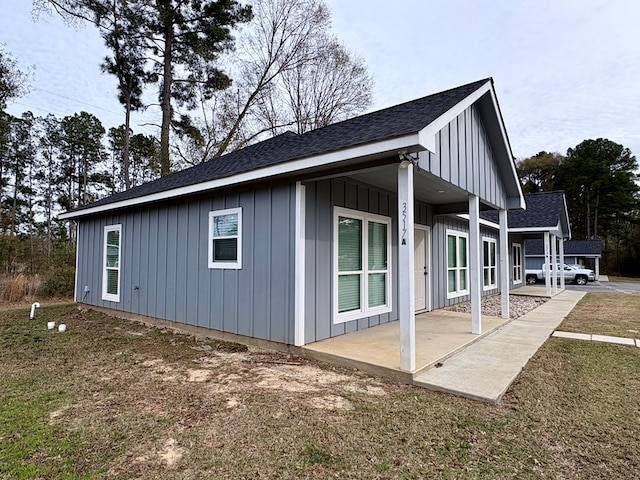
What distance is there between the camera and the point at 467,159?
5555 millimetres

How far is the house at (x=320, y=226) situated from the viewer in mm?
4031

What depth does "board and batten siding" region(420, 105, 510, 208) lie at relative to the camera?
15.4ft

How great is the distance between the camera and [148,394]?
3348 mm

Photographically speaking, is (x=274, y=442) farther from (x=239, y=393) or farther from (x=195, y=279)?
(x=195, y=279)

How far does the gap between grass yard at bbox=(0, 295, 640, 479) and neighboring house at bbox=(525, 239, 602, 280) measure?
21318 mm

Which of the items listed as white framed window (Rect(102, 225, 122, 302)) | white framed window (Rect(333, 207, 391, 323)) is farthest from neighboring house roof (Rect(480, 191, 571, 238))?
white framed window (Rect(102, 225, 122, 302))

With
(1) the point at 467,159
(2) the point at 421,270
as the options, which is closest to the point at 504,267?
(2) the point at 421,270

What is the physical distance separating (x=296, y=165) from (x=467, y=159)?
9.62 feet

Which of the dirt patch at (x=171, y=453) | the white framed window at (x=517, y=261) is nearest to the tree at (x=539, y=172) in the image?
the white framed window at (x=517, y=261)

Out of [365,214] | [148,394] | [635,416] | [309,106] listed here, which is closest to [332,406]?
[148,394]

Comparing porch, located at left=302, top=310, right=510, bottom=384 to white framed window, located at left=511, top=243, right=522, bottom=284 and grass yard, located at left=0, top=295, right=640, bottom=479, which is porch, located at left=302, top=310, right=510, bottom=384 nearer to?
grass yard, located at left=0, top=295, right=640, bottom=479

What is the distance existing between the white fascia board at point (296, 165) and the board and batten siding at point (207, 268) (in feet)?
1.05

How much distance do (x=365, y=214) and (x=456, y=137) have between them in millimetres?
1794

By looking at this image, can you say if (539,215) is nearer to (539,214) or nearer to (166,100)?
(539,214)
